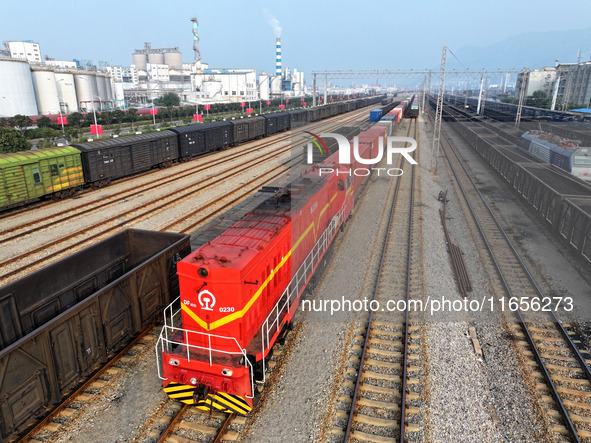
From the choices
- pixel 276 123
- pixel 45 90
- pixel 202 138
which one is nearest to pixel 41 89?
pixel 45 90

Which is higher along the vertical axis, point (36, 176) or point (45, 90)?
point (45, 90)

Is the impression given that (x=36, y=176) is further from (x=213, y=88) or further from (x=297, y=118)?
(x=213, y=88)

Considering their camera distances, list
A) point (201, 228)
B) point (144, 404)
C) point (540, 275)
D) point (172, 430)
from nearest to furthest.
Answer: point (172, 430) → point (144, 404) → point (540, 275) → point (201, 228)

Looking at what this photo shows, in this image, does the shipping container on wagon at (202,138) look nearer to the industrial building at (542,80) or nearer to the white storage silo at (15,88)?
the white storage silo at (15,88)

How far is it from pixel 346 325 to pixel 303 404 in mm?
3650

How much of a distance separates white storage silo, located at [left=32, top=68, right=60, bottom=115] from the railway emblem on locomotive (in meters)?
121

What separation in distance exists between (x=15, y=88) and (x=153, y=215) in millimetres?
98835

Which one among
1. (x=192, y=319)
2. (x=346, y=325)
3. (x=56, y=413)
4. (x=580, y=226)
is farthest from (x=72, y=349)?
(x=580, y=226)

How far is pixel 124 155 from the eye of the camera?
1136 inches

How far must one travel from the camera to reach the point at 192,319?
891 cm

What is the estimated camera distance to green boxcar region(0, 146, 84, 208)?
2100cm

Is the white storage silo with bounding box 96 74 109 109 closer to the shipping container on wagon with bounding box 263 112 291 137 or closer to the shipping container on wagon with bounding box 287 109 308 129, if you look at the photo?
the shipping container on wagon with bounding box 287 109 308 129

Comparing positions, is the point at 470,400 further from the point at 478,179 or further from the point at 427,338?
the point at 478,179

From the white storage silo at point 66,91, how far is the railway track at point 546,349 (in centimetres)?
12216
